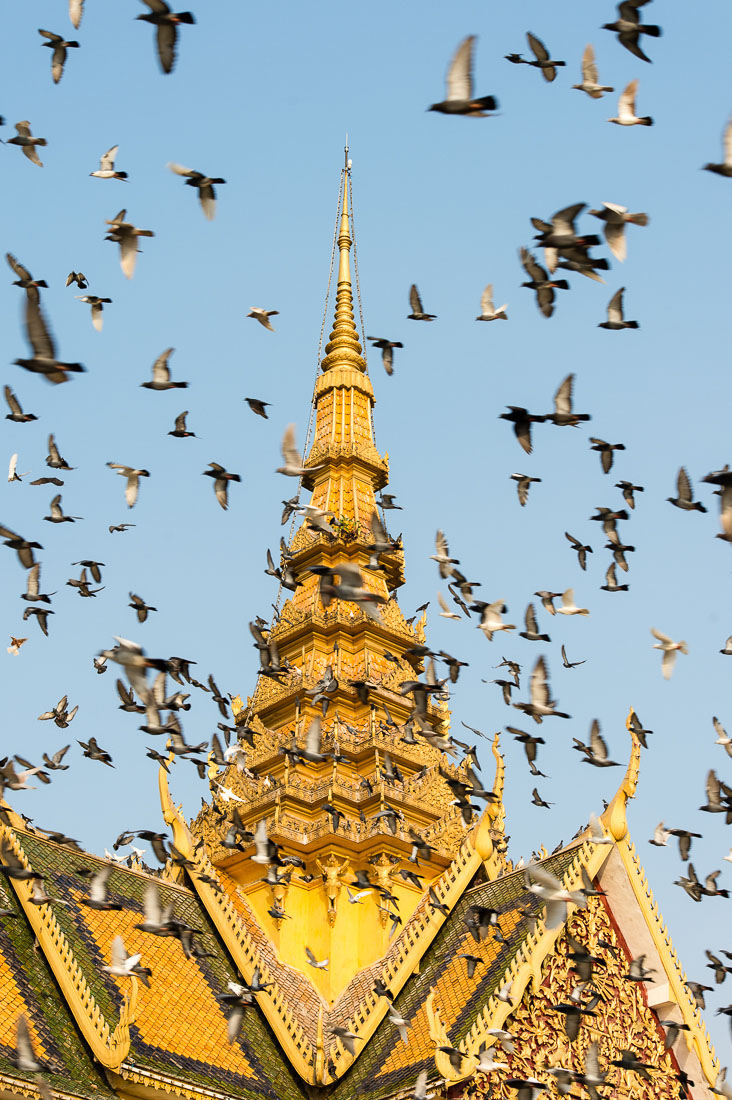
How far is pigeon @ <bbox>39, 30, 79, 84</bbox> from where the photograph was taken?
1554 centimetres

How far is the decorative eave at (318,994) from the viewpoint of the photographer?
22297mm

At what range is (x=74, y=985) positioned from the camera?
2047 centimetres

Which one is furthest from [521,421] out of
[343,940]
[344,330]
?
[344,330]

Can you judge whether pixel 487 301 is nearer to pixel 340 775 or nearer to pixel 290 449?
pixel 290 449

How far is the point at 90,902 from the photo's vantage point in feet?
57.2

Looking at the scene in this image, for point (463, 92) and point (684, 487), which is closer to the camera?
point (463, 92)

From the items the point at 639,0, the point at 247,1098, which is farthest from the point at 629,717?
the point at 639,0

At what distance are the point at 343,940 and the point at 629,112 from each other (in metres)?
15.1

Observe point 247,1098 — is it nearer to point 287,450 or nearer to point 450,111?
point 287,450

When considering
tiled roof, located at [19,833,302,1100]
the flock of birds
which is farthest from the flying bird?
tiled roof, located at [19,833,302,1100]

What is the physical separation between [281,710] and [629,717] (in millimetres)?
8182

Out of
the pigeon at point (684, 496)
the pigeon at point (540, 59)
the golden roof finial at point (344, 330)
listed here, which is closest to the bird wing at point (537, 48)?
the pigeon at point (540, 59)

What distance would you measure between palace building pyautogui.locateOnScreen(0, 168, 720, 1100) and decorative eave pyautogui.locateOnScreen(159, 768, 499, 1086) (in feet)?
0.11

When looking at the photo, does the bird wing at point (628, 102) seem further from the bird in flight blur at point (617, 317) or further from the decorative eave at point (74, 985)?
the decorative eave at point (74, 985)
